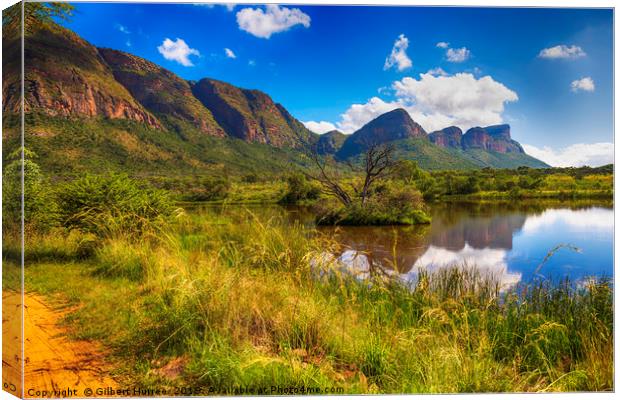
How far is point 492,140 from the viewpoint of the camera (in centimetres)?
658

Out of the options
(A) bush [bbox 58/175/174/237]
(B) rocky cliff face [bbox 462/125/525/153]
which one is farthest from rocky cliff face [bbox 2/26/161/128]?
(B) rocky cliff face [bbox 462/125/525/153]

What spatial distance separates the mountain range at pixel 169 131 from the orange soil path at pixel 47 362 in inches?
170

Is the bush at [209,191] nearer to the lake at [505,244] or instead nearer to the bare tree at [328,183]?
the lake at [505,244]

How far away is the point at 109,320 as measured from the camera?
3.07 metres

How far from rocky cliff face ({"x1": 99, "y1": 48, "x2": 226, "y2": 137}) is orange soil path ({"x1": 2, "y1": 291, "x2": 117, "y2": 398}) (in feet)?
11.7

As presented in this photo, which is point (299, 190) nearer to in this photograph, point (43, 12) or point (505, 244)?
point (505, 244)

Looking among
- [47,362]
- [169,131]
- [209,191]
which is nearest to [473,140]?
[209,191]

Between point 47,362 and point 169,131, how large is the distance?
10.9m

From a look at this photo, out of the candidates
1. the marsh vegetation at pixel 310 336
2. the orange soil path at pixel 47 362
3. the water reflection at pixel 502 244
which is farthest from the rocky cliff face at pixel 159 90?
the water reflection at pixel 502 244

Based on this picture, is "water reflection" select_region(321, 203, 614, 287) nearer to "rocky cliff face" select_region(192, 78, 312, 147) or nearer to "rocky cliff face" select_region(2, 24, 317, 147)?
"rocky cliff face" select_region(192, 78, 312, 147)

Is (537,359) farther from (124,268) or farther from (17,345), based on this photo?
(124,268)

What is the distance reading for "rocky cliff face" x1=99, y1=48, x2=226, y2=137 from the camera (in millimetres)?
5496

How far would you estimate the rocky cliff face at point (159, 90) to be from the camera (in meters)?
5.50

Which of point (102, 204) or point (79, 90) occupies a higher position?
point (79, 90)
